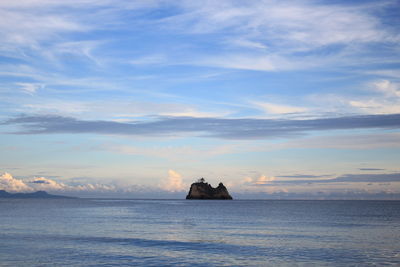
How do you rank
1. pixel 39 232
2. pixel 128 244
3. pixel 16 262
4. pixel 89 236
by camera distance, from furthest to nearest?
1. pixel 39 232
2. pixel 89 236
3. pixel 128 244
4. pixel 16 262

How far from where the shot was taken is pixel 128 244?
45844 mm

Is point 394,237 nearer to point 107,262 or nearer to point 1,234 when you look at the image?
point 107,262

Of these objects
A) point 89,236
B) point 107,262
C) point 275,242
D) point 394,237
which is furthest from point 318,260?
point 89,236

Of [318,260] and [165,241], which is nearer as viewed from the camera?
[318,260]

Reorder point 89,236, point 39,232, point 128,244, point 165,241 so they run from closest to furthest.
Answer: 1. point 128,244
2. point 165,241
3. point 89,236
4. point 39,232

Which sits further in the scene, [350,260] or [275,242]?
[275,242]

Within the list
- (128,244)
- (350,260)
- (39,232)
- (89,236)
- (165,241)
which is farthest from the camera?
(39,232)

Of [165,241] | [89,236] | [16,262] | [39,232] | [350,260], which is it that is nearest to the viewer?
[16,262]

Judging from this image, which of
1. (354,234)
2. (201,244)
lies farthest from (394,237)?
(201,244)

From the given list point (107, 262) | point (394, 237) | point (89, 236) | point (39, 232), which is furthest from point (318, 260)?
point (39, 232)

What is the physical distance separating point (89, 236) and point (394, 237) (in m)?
40.1

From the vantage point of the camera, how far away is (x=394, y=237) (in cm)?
5481

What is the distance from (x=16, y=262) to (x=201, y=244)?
19.5 metres

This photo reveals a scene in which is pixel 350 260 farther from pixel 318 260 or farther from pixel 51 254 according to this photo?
pixel 51 254
